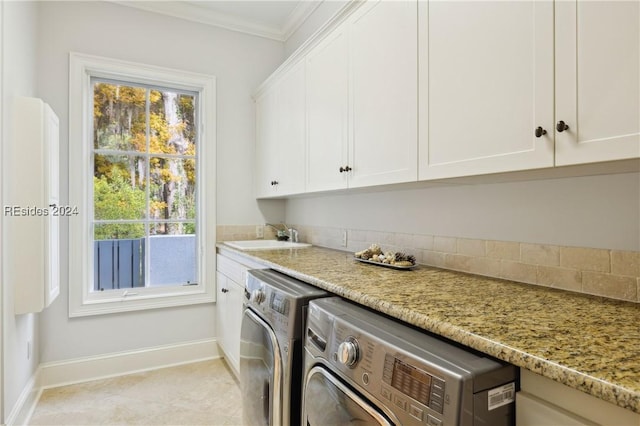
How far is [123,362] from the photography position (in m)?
2.64

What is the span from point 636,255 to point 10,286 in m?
2.62

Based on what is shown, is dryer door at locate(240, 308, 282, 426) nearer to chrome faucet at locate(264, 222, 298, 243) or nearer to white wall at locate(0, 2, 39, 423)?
white wall at locate(0, 2, 39, 423)

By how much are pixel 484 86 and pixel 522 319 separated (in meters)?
0.73

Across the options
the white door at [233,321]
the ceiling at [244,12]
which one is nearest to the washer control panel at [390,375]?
the white door at [233,321]

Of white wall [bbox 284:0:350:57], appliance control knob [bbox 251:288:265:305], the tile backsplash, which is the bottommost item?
appliance control knob [bbox 251:288:265:305]

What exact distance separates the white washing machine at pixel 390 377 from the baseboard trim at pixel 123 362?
1.90 m

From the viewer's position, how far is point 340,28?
6.30 feet

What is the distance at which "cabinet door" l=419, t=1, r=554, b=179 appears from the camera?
39.9 inches

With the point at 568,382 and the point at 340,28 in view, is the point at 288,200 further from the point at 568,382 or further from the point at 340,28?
the point at 568,382

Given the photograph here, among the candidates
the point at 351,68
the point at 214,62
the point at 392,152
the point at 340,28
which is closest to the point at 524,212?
the point at 392,152

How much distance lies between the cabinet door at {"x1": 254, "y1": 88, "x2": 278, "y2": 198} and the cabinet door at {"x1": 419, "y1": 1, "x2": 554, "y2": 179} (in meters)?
1.54

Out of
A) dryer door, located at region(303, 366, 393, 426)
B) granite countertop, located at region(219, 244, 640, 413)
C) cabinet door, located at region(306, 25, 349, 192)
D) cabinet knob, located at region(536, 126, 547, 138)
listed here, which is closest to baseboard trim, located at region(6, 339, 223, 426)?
cabinet door, located at region(306, 25, 349, 192)

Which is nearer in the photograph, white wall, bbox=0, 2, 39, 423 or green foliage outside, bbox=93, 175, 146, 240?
white wall, bbox=0, 2, 39, 423

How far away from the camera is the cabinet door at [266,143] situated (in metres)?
2.76
